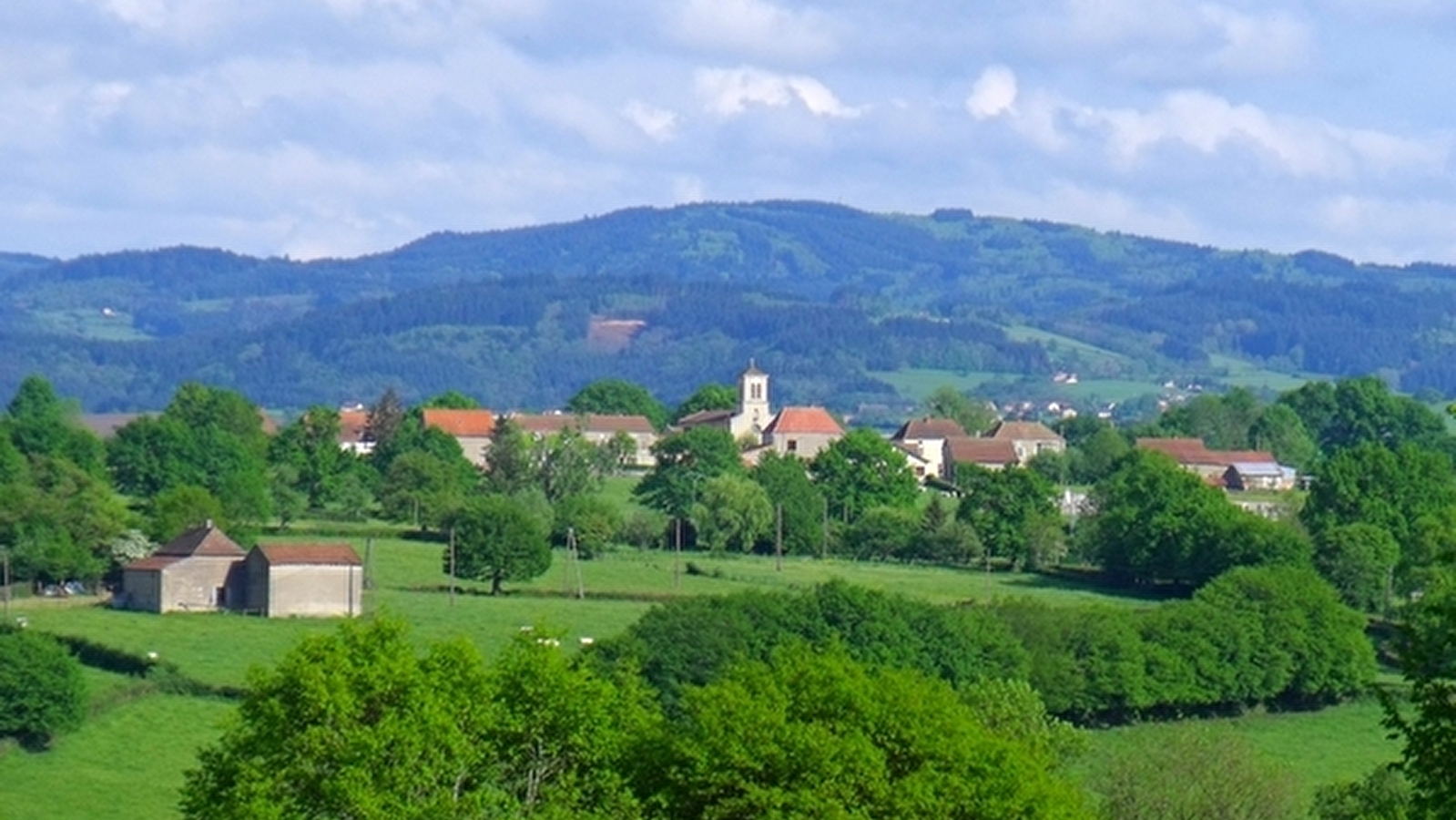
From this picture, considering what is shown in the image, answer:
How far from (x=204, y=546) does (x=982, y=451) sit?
74.6 metres

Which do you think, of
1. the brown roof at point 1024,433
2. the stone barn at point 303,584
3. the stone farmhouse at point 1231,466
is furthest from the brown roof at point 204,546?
the brown roof at point 1024,433

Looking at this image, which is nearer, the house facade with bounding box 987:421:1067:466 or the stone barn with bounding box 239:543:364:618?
the stone barn with bounding box 239:543:364:618

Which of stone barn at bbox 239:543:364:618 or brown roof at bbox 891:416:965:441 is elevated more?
brown roof at bbox 891:416:965:441

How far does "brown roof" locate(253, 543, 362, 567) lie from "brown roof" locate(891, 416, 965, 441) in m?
81.6

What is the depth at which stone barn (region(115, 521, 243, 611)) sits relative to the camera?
8256 cm

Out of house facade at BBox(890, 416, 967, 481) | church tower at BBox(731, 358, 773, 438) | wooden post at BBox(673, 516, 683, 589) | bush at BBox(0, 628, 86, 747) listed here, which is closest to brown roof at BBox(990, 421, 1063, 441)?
house facade at BBox(890, 416, 967, 481)

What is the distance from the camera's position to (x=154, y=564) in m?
83.6

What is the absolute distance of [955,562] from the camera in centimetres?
10388

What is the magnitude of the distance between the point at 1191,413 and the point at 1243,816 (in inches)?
5096

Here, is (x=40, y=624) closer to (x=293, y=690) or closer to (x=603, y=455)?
Result: (x=293, y=690)

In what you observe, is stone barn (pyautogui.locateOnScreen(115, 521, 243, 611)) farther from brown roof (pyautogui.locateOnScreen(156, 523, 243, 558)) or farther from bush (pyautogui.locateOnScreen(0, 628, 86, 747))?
bush (pyautogui.locateOnScreen(0, 628, 86, 747))

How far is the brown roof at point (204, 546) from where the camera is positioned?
274 ft

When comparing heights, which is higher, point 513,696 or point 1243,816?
point 513,696

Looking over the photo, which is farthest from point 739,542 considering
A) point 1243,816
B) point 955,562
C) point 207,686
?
point 1243,816
